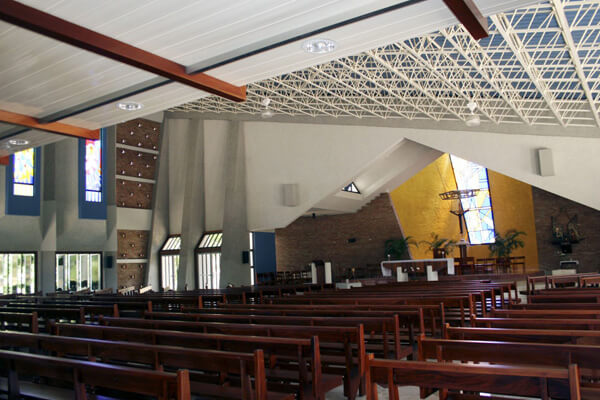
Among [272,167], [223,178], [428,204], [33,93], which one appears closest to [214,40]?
[33,93]

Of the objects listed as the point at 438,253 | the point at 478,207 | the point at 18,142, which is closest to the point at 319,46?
the point at 18,142

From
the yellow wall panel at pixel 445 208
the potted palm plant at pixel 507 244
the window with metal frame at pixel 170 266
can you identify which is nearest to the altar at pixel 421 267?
the potted palm plant at pixel 507 244

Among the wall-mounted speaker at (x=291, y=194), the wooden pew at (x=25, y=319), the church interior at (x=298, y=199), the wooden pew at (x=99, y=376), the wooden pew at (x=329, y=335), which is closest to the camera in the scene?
the wooden pew at (x=99, y=376)

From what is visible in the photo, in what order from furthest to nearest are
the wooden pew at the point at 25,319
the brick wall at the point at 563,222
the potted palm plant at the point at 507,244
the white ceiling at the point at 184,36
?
the potted palm plant at the point at 507,244
the brick wall at the point at 563,222
the wooden pew at the point at 25,319
the white ceiling at the point at 184,36

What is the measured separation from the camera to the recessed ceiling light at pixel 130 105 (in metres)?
6.91

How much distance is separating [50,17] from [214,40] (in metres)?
1.53

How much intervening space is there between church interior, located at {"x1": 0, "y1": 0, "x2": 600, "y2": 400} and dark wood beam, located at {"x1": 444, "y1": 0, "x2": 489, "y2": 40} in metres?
0.03

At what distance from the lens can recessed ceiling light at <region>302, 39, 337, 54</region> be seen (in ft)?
17.5

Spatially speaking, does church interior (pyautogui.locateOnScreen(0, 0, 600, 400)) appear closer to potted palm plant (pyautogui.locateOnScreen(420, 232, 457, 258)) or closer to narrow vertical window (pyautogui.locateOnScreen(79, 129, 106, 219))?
narrow vertical window (pyautogui.locateOnScreen(79, 129, 106, 219))

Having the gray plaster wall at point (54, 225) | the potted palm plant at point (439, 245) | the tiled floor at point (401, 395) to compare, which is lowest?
the tiled floor at point (401, 395)

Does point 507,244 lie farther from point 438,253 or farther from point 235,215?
point 235,215

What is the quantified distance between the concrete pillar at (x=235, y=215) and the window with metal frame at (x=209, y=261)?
1.03 metres

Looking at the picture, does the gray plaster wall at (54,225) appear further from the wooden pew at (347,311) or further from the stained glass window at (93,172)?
the wooden pew at (347,311)

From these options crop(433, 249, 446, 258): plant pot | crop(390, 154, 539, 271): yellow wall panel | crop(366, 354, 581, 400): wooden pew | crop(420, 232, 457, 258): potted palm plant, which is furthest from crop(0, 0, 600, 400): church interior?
crop(433, 249, 446, 258): plant pot
